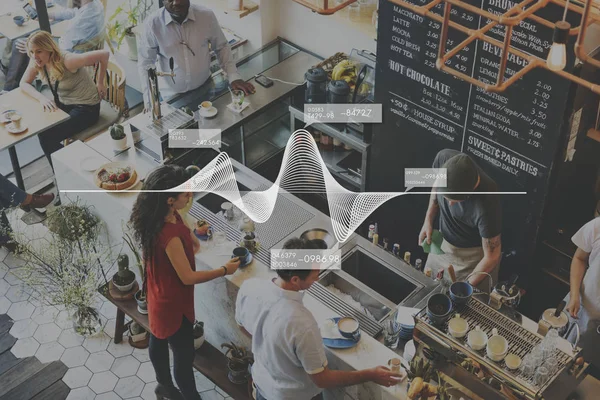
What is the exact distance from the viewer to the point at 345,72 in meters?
5.42

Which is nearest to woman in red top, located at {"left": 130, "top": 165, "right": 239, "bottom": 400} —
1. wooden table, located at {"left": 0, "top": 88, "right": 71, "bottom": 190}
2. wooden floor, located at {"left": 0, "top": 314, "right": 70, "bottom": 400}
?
wooden floor, located at {"left": 0, "top": 314, "right": 70, "bottom": 400}

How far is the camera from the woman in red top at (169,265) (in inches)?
146

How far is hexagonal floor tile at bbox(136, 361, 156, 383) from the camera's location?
474 cm

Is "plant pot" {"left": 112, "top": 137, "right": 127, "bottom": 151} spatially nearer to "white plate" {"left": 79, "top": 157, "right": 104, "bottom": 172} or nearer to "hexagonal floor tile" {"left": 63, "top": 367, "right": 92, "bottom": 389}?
"white plate" {"left": 79, "top": 157, "right": 104, "bottom": 172}

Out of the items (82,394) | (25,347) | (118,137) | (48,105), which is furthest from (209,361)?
(48,105)

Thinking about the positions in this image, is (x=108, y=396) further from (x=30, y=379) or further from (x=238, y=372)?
(x=238, y=372)

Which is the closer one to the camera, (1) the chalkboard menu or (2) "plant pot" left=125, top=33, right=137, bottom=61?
(1) the chalkboard menu

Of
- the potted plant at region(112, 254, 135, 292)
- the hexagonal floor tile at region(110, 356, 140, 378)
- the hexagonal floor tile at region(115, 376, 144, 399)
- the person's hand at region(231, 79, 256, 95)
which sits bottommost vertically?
the hexagonal floor tile at region(115, 376, 144, 399)

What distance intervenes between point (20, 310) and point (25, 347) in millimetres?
347

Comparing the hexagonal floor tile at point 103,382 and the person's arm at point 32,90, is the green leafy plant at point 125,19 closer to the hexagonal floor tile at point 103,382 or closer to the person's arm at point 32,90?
the person's arm at point 32,90

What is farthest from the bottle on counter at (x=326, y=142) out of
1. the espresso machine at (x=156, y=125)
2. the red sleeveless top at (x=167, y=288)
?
the red sleeveless top at (x=167, y=288)

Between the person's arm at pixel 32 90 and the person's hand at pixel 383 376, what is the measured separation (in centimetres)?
346

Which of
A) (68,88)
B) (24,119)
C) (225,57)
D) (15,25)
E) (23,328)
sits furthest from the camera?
(15,25)

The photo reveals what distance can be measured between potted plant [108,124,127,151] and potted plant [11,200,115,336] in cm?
43
